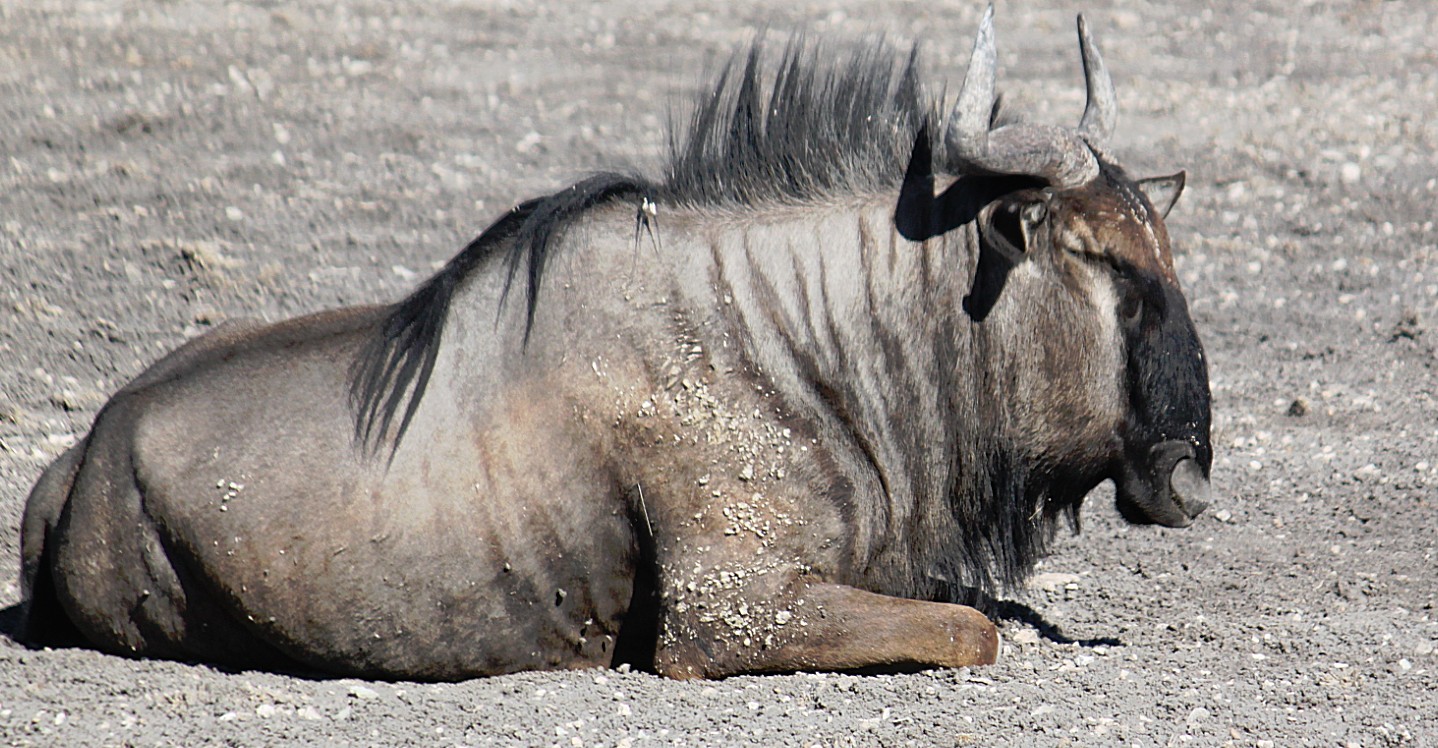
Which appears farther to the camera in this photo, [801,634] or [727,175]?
[727,175]

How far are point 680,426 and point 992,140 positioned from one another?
114cm

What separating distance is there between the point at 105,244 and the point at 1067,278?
555 centimetres

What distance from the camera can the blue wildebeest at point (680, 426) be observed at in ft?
14.2

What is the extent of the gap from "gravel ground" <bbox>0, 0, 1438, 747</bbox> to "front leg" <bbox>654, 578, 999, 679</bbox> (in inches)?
2.5

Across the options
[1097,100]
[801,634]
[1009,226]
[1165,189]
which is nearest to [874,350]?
[1009,226]

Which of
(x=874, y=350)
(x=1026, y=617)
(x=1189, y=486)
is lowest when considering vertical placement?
(x=1026, y=617)

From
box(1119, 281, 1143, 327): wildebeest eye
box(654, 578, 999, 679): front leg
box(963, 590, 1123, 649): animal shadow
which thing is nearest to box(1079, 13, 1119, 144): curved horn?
box(1119, 281, 1143, 327): wildebeest eye

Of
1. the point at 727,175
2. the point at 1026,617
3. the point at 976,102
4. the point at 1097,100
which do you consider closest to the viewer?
the point at 976,102

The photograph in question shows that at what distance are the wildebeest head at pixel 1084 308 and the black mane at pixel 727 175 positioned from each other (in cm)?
22

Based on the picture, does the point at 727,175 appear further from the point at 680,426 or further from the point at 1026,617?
the point at 1026,617

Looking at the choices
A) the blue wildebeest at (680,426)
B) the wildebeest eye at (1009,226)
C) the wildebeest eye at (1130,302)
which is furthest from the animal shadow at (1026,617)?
the wildebeest eye at (1009,226)

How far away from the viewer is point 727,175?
4621 mm

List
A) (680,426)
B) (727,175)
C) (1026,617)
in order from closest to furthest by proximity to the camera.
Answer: (680,426)
(727,175)
(1026,617)

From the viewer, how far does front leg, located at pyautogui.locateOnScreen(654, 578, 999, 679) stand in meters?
4.35
